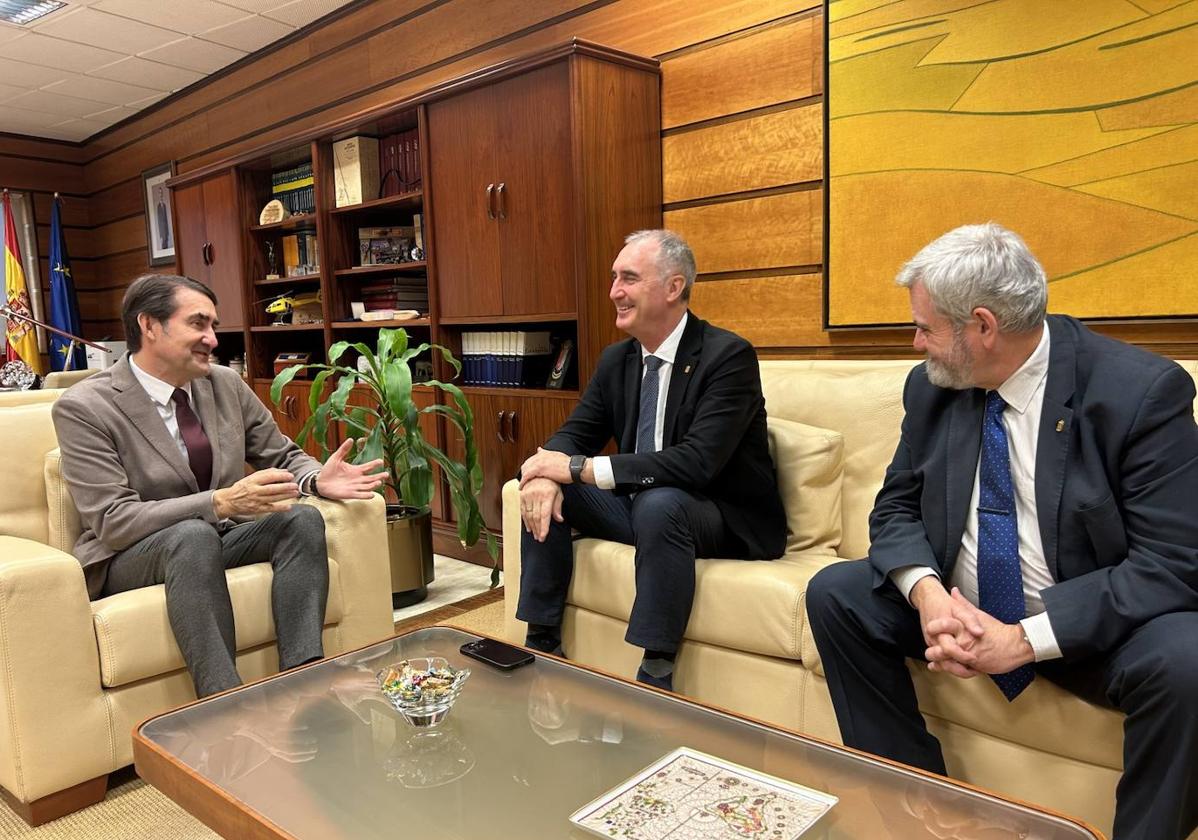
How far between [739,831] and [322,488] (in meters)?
1.65

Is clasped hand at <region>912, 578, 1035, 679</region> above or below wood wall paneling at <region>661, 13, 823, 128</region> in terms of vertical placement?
below

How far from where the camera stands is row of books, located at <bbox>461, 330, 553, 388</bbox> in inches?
142

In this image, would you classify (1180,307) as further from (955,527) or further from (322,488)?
(322,488)

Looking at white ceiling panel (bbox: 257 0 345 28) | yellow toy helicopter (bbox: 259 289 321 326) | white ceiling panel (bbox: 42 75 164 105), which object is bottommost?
yellow toy helicopter (bbox: 259 289 321 326)

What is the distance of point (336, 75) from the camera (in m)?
4.86

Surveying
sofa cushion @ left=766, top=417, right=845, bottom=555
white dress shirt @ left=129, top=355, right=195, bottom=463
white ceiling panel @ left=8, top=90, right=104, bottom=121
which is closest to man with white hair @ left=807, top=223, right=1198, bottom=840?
sofa cushion @ left=766, top=417, right=845, bottom=555

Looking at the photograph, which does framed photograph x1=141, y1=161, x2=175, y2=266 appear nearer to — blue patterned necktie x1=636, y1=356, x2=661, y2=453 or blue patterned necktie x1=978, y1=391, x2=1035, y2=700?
blue patterned necktie x1=636, y1=356, x2=661, y2=453

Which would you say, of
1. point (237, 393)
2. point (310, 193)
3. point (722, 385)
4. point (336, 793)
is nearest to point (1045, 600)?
point (722, 385)

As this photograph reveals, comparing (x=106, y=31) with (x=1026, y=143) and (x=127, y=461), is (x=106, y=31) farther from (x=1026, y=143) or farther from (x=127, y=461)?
(x=1026, y=143)

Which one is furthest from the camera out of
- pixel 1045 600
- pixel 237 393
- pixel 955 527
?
pixel 237 393

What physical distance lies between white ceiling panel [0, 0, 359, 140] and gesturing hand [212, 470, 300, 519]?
3.49m

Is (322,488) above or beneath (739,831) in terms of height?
above

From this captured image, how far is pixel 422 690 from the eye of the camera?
147cm

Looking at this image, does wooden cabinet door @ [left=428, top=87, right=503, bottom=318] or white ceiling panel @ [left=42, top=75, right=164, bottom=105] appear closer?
wooden cabinet door @ [left=428, top=87, right=503, bottom=318]
